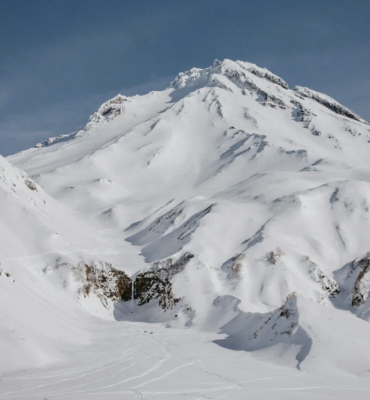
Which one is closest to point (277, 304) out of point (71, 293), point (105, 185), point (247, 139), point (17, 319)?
point (71, 293)

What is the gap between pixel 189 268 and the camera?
168ft

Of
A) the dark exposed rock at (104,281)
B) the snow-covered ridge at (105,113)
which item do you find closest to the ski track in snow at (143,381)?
the dark exposed rock at (104,281)

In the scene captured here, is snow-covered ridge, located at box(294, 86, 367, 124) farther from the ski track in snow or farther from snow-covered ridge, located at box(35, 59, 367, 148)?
the ski track in snow

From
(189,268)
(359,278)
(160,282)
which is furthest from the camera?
(189,268)

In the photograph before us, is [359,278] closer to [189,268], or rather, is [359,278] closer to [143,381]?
[189,268]

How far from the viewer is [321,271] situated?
5084 cm

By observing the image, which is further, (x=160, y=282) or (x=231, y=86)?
(x=231, y=86)

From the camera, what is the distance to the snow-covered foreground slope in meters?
21.2

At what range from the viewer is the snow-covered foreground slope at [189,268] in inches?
835

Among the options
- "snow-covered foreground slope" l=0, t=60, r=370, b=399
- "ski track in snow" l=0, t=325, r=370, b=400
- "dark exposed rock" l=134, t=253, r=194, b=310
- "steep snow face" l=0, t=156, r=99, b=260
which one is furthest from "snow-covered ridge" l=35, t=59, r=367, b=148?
"ski track in snow" l=0, t=325, r=370, b=400

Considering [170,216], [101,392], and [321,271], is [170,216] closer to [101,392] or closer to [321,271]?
[321,271]

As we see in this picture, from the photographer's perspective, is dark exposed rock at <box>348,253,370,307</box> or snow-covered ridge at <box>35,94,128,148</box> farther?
snow-covered ridge at <box>35,94,128,148</box>

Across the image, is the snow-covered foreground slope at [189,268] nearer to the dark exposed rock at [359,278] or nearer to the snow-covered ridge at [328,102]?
the dark exposed rock at [359,278]

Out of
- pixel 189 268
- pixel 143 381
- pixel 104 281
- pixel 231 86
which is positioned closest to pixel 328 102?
pixel 231 86
